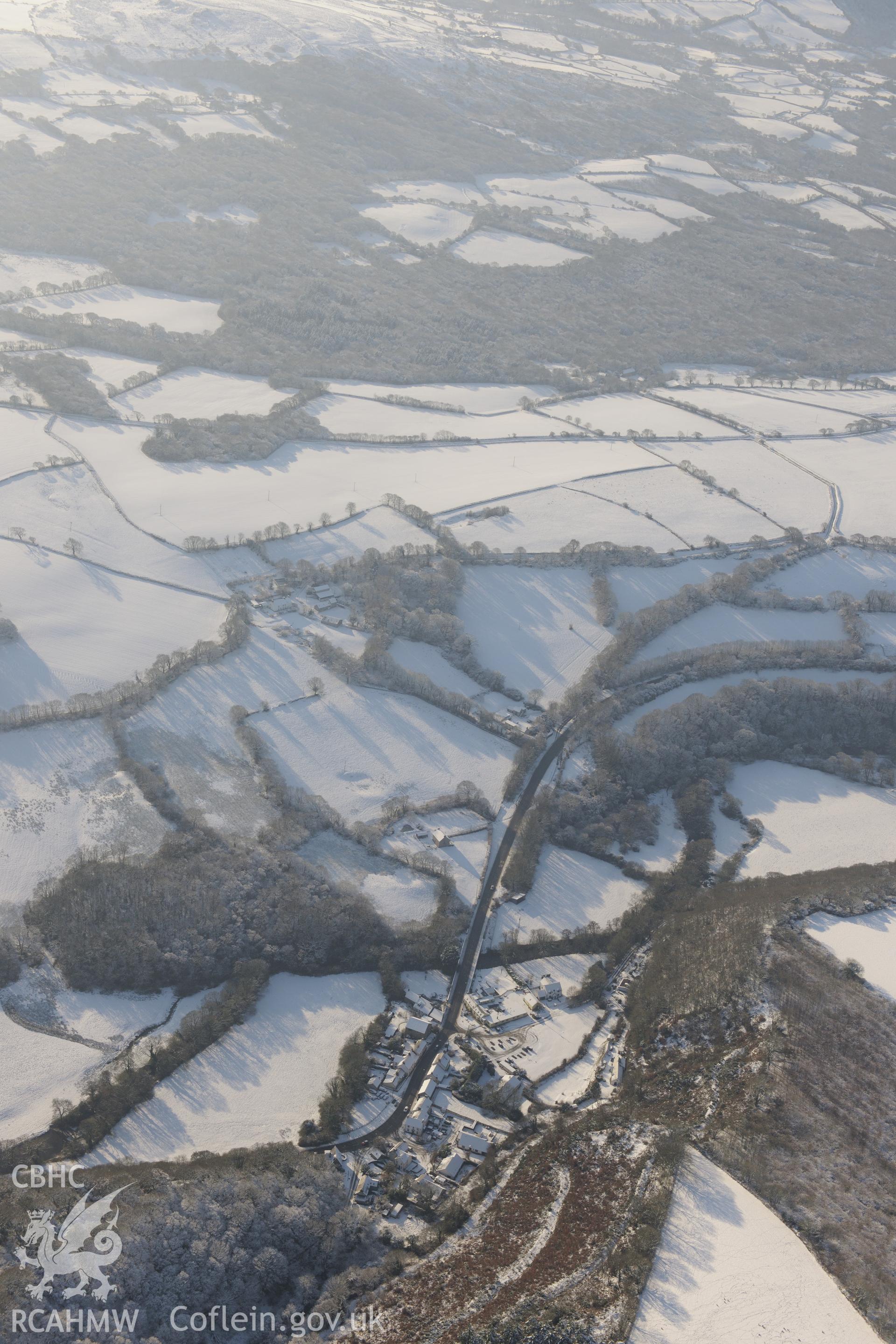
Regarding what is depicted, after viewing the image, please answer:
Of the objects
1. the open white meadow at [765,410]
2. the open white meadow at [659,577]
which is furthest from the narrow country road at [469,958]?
the open white meadow at [765,410]

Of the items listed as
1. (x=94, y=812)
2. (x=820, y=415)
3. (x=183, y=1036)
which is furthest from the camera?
(x=820, y=415)

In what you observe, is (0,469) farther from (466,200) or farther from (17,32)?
(17,32)

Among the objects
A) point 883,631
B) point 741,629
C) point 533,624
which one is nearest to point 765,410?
point 883,631

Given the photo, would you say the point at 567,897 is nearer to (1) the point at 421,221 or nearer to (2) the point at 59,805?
(2) the point at 59,805

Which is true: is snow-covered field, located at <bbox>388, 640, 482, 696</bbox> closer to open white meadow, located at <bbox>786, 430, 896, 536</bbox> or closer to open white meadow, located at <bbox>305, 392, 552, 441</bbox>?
open white meadow, located at <bbox>305, 392, 552, 441</bbox>

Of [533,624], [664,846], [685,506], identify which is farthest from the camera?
[685,506]

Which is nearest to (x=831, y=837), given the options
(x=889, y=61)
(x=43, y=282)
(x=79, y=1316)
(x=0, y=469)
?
(x=79, y=1316)
